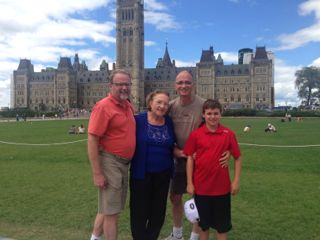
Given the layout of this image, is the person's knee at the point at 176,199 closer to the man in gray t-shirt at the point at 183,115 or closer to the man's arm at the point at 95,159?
the man in gray t-shirt at the point at 183,115

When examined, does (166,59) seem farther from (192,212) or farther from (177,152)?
(192,212)

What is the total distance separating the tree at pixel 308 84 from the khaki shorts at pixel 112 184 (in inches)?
4438

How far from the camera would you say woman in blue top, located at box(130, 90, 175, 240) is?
481cm

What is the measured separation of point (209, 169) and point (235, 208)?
2.77 meters

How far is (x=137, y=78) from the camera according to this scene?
434 ft

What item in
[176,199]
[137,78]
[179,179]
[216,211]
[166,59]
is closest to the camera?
[216,211]

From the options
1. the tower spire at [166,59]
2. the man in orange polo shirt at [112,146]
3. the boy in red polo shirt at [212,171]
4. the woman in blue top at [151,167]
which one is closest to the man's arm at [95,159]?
the man in orange polo shirt at [112,146]

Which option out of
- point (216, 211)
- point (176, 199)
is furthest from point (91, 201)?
point (216, 211)

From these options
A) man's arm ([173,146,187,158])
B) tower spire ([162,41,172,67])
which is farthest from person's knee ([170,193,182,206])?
tower spire ([162,41,172,67])

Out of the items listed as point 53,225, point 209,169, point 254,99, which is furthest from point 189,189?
point 254,99

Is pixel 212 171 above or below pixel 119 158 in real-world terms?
below

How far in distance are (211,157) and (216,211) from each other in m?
0.66

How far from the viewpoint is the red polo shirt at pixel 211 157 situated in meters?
4.62

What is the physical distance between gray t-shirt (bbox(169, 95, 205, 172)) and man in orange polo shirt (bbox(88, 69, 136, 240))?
0.76 meters
